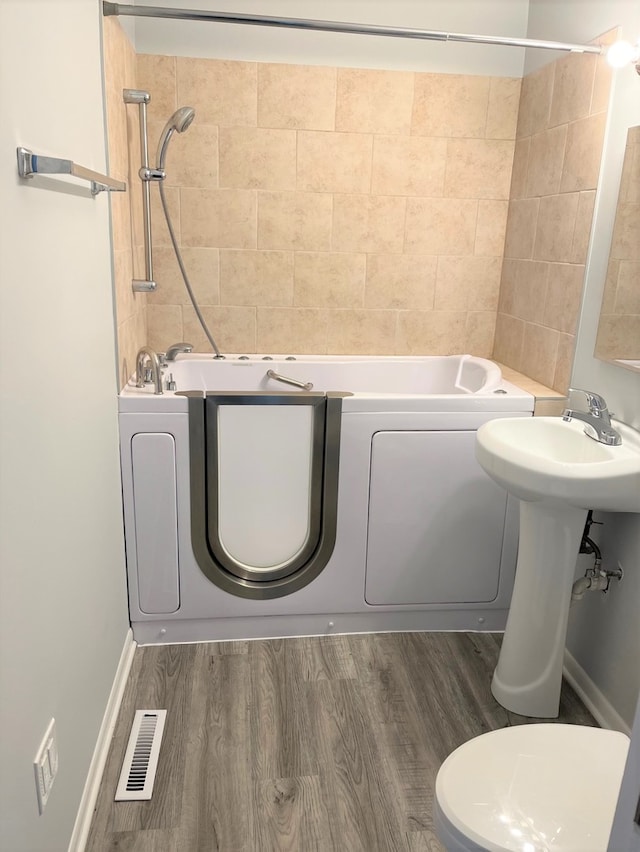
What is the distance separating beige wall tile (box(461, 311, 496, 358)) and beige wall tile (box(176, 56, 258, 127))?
1.21 metres

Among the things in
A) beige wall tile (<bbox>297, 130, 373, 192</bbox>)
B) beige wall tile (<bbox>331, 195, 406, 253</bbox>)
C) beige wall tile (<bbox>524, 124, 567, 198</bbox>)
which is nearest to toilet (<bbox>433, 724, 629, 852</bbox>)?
beige wall tile (<bbox>524, 124, 567, 198</bbox>)

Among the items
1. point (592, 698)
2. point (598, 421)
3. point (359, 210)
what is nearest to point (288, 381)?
point (359, 210)

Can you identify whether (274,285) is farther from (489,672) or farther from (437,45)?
(489,672)

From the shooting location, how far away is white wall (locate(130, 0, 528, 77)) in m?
2.58

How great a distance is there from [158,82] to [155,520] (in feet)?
5.32

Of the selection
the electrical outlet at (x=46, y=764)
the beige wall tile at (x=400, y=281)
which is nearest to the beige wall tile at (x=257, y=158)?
the beige wall tile at (x=400, y=281)

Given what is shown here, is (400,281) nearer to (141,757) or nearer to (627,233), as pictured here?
(627,233)

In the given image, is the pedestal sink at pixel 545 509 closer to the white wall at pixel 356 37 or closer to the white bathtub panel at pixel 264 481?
the white bathtub panel at pixel 264 481

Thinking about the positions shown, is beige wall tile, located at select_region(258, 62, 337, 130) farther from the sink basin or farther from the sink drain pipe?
the sink drain pipe

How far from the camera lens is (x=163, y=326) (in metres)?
2.87

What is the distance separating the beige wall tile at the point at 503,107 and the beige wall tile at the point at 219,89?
0.93 m

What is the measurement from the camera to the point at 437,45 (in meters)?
2.69

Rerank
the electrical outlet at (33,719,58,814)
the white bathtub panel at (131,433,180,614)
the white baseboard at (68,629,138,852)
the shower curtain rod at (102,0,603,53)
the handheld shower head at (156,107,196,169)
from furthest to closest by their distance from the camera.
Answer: the handheld shower head at (156,107,196,169)
the white bathtub panel at (131,433,180,614)
the shower curtain rod at (102,0,603,53)
the white baseboard at (68,629,138,852)
the electrical outlet at (33,719,58,814)

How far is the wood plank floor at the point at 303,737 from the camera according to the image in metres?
1.64
